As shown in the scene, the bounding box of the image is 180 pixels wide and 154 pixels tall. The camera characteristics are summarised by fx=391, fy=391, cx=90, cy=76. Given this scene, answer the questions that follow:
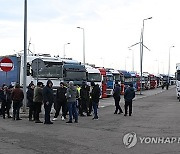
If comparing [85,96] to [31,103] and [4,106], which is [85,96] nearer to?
[31,103]

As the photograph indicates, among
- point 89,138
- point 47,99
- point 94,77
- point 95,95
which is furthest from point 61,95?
point 94,77

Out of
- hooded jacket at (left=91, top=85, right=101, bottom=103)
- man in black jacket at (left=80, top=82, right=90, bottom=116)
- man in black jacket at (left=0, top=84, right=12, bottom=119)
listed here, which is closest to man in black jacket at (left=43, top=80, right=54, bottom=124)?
hooded jacket at (left=91, top=85, right=101, bottom=103)

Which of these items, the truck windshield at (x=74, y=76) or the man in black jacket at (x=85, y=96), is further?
the truck windshield at (x=74, y=76)

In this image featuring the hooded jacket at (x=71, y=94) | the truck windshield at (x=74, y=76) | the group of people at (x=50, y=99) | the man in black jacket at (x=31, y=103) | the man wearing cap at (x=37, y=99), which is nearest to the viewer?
the group of people at (x=50, y=99)

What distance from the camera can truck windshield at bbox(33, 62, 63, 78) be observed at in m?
25.7

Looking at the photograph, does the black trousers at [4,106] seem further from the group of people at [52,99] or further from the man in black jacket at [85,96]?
the man in black jacket at [85,96]

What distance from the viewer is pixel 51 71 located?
2634 cm

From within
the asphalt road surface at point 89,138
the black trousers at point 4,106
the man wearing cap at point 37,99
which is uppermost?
the man wearing cap at point 37,99

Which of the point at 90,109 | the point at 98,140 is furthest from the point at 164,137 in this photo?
the point at 90,109

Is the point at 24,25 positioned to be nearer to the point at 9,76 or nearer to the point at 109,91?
the point at 9,76

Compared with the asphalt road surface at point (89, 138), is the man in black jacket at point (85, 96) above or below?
above

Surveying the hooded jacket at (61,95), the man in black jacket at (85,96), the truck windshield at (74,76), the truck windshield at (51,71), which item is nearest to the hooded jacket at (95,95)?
the man in black jacket at (85,96)

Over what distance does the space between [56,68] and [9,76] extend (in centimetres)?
375

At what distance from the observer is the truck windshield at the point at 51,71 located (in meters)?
25.7
